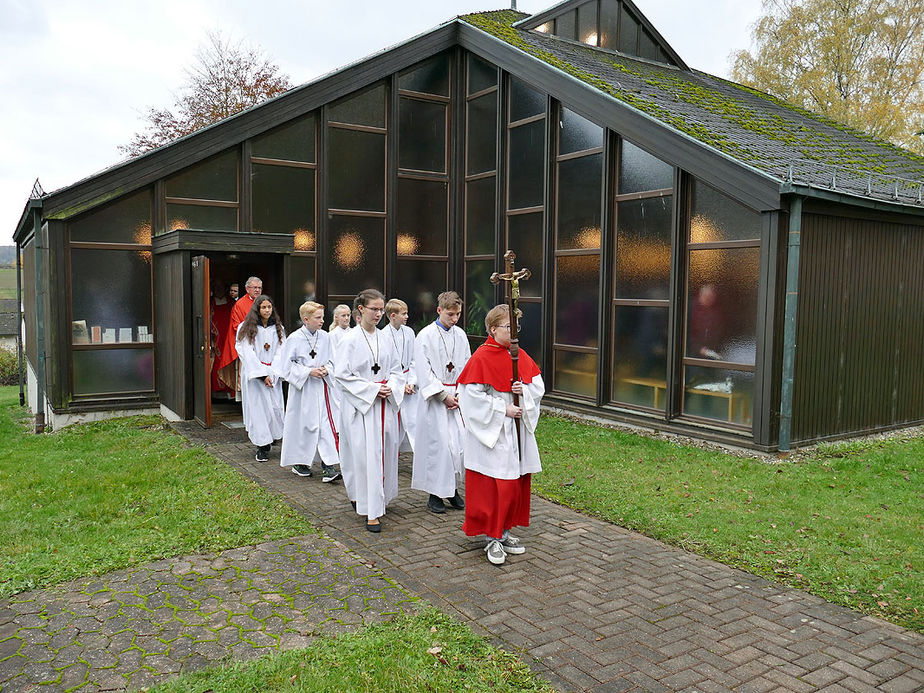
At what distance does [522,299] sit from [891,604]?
9055 millimetres

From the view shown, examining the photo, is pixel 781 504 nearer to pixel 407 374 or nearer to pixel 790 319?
pixel 790 319

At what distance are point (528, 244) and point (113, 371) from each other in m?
7.17

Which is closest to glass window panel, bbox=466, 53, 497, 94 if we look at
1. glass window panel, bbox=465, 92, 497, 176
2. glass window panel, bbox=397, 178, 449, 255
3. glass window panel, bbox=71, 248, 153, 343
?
glass window panel, bbox=465, 92, 497, 176

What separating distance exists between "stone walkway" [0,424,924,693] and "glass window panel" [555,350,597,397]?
585cm

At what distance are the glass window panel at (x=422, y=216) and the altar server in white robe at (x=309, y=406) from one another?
5837mm

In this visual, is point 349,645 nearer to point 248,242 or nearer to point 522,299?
point 248,242

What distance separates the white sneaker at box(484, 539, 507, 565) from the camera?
18.8ft

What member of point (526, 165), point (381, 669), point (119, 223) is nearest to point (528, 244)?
point (526, 165)

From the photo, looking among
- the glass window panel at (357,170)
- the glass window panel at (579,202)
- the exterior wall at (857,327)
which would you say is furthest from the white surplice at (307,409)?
the exterior wall at (857,327)

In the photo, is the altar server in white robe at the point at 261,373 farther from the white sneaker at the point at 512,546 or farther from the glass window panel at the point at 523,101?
the glass window panel at the point at 523,101

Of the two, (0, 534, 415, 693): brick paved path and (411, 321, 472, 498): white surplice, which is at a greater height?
(411, 321, 472, 498): white surplice

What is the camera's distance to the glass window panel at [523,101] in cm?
1313

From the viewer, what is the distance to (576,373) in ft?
40.8

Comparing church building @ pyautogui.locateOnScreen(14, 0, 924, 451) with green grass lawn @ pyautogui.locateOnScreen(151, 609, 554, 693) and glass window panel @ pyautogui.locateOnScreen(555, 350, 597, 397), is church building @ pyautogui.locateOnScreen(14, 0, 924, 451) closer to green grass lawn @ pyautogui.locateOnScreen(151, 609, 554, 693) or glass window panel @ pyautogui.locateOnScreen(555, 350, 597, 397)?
glass window panel @ pyautogui.locateOnScreen(555, 350, 597, 397)
